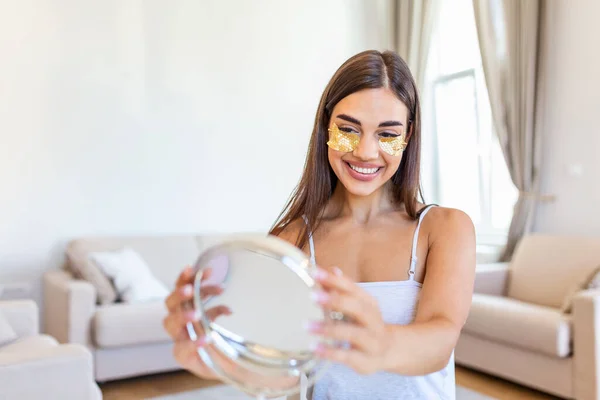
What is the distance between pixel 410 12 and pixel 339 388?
5094mm

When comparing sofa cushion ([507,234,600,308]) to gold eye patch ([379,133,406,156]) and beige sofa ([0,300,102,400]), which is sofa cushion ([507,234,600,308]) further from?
gold eye patch ([379,133,406,156])

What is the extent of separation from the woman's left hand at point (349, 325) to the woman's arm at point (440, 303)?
0.19 ft

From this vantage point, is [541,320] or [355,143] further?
[541,320]

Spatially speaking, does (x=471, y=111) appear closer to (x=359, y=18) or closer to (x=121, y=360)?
(x=359, y=18)

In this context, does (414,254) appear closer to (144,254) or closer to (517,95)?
(144,254)

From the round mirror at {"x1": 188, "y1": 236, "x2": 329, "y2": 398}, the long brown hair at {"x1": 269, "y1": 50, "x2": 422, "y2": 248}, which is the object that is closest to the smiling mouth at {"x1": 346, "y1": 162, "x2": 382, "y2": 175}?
the long brown hair at {"x1": 269, "y1": 50, "x2": 422, "y2": 248}

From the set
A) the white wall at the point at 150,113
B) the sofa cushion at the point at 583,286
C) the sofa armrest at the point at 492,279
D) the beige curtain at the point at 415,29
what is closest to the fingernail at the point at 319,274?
the sofa cushion at the point at 583,286

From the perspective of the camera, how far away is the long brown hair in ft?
2.74

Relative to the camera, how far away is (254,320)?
1.74 feet

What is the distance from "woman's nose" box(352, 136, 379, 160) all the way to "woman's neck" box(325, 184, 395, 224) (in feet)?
0.72

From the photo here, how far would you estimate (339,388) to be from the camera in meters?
0.84

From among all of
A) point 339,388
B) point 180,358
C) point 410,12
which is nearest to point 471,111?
point 410,12

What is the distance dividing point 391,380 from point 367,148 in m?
0.34

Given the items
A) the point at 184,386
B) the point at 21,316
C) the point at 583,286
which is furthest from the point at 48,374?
the point at 583,286
